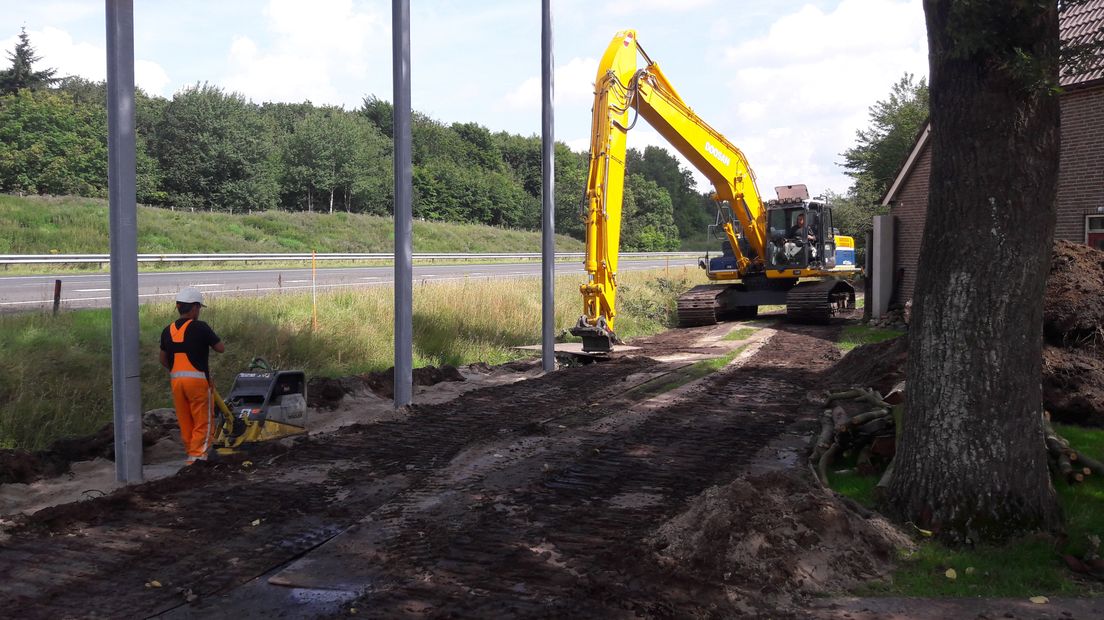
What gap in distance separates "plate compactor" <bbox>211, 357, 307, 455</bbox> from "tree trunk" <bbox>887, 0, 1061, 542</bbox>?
234 inches

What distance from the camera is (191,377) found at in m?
7.77

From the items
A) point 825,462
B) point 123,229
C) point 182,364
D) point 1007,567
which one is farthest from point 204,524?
point 1007,567

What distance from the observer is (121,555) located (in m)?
5.46

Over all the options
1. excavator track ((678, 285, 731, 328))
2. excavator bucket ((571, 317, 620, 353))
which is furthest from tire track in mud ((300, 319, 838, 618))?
excavator track ((678, 285, 731, 328))

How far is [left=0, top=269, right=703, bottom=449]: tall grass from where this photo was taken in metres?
9.52

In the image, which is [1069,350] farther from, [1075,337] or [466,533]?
[466,533]

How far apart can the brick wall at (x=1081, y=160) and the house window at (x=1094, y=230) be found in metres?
0.08

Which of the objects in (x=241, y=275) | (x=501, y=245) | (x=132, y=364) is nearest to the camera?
(x=132, y=364)

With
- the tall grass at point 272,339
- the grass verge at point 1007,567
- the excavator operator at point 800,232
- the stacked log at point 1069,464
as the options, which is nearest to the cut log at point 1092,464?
the stacked log at point 1069,464

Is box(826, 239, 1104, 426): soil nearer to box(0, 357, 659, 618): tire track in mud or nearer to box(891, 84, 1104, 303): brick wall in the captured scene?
box(891, 84, 1104, 303): brick wall

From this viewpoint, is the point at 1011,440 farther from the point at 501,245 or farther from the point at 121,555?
the point at 501,245

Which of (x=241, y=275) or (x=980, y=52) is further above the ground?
(x=980, y=52)

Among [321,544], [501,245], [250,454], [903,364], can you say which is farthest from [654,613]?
[501,245]

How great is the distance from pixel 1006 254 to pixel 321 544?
15.9ft
